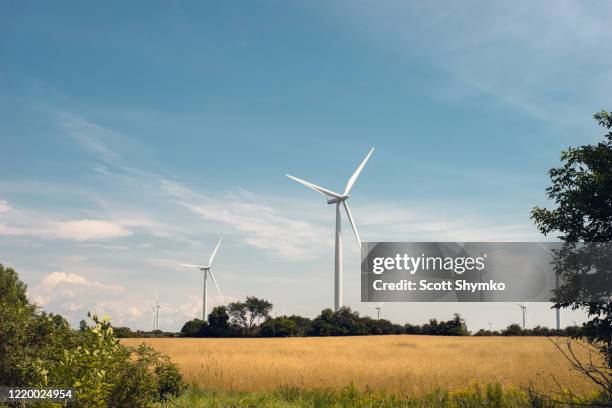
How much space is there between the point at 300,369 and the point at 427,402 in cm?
1402

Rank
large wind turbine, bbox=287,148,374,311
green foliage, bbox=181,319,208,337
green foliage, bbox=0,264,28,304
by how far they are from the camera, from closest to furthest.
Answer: green foliage, bbox=0,264,28,304 < large wind turbine, bbox=287,148,374,311 < green foliage, bbox=181,319,208,337

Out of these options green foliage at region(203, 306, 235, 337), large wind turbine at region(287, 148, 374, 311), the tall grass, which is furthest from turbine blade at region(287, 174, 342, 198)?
the tall grass

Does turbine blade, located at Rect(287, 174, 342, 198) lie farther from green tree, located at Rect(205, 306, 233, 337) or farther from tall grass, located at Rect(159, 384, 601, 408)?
tall grass, located at Rect(159, 384, 601, 408)

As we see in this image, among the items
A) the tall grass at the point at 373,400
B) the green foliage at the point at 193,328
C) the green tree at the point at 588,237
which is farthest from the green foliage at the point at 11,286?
the green tree at the point at 588,237

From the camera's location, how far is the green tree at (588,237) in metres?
21.5

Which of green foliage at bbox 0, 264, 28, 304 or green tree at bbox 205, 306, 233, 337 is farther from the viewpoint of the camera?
green tree at bbox 205, 306, 233, 337

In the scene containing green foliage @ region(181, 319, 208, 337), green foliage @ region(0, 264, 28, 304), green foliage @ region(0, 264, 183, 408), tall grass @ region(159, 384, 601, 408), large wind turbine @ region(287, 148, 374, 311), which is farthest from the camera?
green foliage @ region(181, 319, 208, 337)

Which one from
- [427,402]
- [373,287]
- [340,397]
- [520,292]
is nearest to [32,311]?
[340,397]

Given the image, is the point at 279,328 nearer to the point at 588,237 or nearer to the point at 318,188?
the point at 318,188

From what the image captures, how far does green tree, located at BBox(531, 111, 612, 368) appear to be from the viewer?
21.5 metres

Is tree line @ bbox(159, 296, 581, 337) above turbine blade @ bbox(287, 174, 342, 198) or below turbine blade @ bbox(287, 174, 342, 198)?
below

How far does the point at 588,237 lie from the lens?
72.3 feet

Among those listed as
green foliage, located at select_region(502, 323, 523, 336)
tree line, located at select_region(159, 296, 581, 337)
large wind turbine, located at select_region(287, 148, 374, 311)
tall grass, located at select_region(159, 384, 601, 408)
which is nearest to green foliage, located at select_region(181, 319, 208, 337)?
tree line, located at select_region(159, 296, 581, 337)

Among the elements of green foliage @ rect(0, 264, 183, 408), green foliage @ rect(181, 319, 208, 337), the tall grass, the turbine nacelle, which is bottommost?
green foliage @ rect(181, 319, 208, 337)
